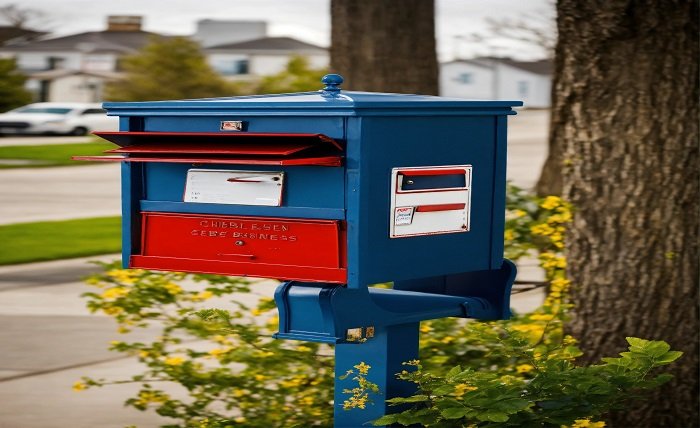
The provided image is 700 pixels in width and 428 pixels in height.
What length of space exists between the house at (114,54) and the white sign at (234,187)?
63.7 meters

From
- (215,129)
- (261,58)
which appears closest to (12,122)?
(261,58)

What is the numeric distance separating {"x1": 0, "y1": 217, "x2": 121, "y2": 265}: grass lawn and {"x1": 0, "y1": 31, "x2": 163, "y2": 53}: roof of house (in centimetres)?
5494

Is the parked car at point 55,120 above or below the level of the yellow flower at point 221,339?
below

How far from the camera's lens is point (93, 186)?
2203 centimetres

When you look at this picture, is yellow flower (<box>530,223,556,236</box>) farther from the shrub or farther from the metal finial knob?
the metal finial knob

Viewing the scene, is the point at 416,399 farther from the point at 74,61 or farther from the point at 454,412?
the point at 74,61

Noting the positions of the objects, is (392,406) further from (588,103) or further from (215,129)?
(588,103)

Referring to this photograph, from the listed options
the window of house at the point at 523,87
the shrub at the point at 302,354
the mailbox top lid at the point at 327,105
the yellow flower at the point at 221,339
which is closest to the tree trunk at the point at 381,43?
the shrub at the point at 302,354

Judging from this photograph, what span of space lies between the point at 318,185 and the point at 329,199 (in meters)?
0.05

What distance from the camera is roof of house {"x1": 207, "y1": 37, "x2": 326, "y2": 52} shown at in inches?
3061

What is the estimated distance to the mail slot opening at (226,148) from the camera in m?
3.42

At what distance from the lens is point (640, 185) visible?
17.2 ft

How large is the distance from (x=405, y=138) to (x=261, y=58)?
75.1m

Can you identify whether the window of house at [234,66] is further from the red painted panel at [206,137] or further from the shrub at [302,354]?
the red painted panel at [206,137]
